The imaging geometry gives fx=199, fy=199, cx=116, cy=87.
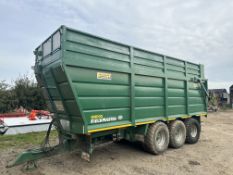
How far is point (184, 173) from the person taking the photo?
442 cm

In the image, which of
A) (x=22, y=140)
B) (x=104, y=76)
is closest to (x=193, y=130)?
(x=104, y=76)

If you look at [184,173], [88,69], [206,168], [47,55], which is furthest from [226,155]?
[47,55]

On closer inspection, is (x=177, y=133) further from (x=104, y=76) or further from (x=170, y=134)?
(x=104, y=76)

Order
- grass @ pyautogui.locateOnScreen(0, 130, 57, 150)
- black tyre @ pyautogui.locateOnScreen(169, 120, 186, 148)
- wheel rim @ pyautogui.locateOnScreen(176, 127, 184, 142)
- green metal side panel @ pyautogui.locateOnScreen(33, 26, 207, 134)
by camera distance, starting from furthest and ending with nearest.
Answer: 1. grass @ pyautogui.locateOnScreen(0, 130, 57, 150)
2. wheel rim @ pyautogui.locateOnScreen(176, 127, 184, 142)
3. black tyre @ pyautogui.locateOnScreen(169, 120, 186, 148)
4. green metal side panel @ pyautogui.locateOnScreen(33, 26, 207, 134)

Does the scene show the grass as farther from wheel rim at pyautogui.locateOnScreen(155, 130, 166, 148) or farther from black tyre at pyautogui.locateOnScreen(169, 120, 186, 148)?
black tyre at pyautogui.locateOnScreen(169, 120, 186, 148)

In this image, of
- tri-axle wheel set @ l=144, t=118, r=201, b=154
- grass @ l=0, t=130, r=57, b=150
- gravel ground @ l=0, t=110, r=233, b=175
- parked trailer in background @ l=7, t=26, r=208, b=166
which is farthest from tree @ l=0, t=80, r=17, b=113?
tri-axle wheel set @ l=144, t=118, r=201, b=154

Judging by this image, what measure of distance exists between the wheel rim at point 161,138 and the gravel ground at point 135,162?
315 mm

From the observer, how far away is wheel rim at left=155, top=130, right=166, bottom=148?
5.78 m

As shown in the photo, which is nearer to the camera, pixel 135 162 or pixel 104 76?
pixel 104 76

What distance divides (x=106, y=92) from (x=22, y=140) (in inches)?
186

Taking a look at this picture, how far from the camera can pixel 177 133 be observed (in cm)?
655

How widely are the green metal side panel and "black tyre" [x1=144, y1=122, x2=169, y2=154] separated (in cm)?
27

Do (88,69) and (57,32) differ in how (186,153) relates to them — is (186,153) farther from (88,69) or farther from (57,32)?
(57,32)

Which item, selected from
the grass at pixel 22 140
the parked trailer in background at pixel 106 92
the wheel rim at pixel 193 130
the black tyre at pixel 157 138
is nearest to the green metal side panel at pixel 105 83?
the parked trailer in background at pixel 106 92
